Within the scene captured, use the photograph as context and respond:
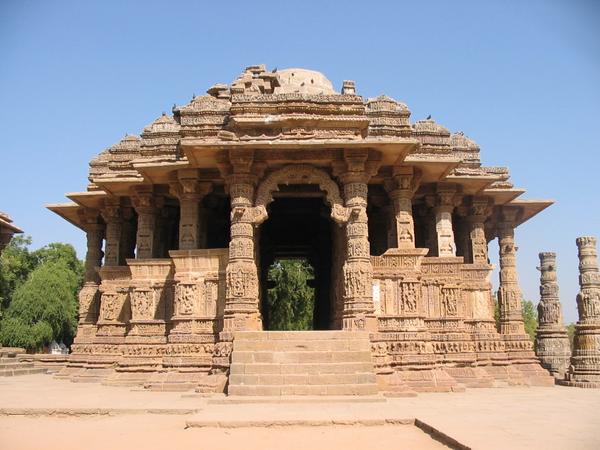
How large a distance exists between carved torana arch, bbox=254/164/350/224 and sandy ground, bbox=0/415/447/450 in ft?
17.0

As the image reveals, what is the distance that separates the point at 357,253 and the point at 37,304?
2907 cm

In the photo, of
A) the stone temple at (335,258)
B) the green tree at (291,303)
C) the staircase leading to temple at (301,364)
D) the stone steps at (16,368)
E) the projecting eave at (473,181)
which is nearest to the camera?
the staircase leading to temple at (301,364)

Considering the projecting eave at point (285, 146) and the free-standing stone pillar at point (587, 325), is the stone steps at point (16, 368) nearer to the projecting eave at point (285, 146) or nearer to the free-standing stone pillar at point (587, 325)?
the projecting eave at point (285, 146)

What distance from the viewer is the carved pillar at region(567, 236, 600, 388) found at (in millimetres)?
12891

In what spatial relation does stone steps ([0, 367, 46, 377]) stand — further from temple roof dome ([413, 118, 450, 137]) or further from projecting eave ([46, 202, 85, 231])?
temple roof dome ([413, 118, 450, 137])

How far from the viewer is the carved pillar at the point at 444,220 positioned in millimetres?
13648

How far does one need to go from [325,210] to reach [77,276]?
2995cm

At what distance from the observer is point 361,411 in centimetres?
743

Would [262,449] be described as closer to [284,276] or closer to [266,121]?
[266,121]

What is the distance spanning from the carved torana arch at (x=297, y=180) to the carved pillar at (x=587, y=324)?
6859 millimetres

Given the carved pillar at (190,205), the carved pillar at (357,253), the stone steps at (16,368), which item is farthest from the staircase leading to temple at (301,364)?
the stone steps at (16,368)

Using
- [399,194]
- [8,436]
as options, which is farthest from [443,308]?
[8,436]

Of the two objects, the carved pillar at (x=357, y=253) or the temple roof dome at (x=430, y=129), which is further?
the temple roof dome at (x=430, y=129)

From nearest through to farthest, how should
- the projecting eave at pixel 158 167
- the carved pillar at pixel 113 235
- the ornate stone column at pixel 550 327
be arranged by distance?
the projecting eave at pixel 158 167
the carved pillar at pixel 113 235
the ornate stone column at pixel 550 327
